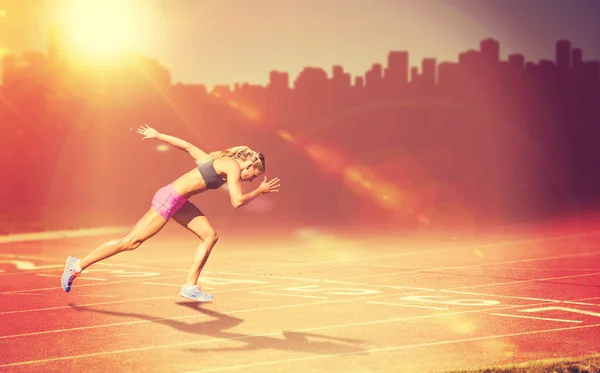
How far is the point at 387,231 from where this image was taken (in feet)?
73.0

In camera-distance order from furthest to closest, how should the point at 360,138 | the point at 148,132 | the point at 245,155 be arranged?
1. the point at 360,138
2. the point at 148,132
3. the point at 245,155

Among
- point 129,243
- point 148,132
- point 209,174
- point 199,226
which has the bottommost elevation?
point 129,243

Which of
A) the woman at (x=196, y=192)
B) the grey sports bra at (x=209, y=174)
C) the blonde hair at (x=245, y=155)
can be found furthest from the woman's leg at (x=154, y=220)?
the blonde hair at (x=245, y=155)

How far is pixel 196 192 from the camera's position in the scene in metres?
9.11

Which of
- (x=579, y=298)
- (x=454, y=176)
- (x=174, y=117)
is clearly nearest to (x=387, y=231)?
(x=579, y=298)

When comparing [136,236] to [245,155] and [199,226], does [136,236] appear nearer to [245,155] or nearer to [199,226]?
[199,226]

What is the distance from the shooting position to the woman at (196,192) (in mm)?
8797

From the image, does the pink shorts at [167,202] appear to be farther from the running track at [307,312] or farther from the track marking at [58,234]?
the track marking at [58,234]

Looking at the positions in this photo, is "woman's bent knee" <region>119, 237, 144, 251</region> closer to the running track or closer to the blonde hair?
the running track

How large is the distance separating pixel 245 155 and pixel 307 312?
1.79 m

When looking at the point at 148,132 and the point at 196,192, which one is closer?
the point at 196,192

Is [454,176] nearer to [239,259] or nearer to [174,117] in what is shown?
[174,117]

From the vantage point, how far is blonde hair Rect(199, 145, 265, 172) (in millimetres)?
8836

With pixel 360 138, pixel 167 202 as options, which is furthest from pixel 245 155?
pixel 360 138
